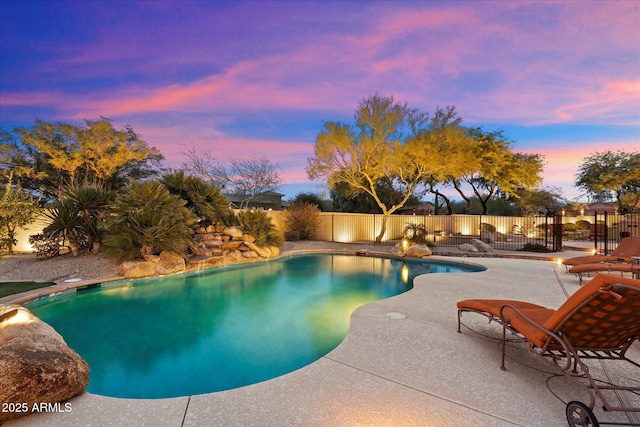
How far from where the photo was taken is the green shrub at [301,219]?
15.9 m

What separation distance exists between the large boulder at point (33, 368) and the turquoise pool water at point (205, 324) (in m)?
0.86

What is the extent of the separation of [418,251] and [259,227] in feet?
20.8

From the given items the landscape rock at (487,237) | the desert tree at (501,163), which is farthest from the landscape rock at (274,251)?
the desert tree at (501,163)

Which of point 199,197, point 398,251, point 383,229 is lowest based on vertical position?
point 398,251

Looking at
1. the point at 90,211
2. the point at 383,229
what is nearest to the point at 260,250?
the point at 90,211

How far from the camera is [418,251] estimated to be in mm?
11172

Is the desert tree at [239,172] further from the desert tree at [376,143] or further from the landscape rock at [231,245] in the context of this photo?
the landscape rock at [231,245]

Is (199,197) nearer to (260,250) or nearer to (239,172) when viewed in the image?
(260,250)

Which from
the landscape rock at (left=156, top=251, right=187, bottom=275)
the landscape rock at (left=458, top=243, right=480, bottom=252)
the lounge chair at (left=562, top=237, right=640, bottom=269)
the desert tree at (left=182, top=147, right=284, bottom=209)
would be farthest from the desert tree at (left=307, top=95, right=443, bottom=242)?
the landscape rock at (left=156, top=251, right=187, bottom=275)

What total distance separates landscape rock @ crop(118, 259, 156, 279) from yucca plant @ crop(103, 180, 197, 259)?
0.35 metres

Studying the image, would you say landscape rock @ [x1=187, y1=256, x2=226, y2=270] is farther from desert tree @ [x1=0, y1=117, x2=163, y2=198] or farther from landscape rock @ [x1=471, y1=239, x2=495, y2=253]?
desert tree @ [x1=0, y1=117, x2=163, y2=198]

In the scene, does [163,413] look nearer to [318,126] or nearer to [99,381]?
[99,381]

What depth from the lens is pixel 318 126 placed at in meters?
15.4

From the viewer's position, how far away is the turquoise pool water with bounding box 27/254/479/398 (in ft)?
10.8
